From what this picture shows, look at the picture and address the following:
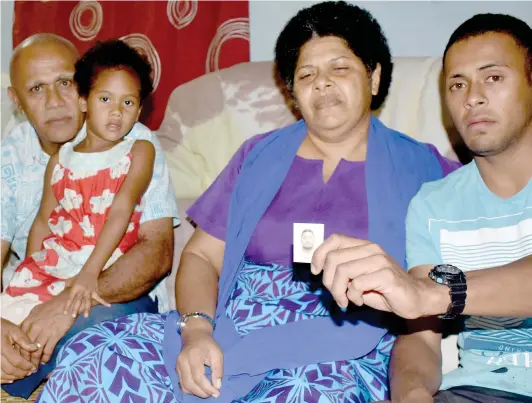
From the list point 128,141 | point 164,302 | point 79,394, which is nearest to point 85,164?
point 128,141

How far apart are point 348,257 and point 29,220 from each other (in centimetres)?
134

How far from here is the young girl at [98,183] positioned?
1771mm

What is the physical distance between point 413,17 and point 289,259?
117 cm

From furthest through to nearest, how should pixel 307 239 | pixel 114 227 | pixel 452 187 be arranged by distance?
pixel 114 227 < pixel 452 187 < pixel 307 239

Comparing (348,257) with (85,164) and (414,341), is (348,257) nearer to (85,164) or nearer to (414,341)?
(414,341)

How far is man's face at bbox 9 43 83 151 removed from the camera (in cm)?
190

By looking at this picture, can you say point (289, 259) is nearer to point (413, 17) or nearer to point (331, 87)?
point (331, 87)

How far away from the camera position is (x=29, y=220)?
2.00 meters

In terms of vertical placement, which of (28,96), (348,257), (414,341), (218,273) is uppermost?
(28,96)

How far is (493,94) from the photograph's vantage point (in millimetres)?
1327

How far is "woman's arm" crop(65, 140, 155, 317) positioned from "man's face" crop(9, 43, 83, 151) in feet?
0.82

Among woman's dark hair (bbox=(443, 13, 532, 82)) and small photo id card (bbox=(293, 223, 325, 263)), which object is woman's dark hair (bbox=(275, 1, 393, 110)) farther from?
small photo id card (bbox=(293, 223, 325, 263))

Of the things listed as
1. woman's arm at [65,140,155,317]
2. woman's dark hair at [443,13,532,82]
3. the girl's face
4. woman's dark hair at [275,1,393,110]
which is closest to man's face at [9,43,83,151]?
the girl's face

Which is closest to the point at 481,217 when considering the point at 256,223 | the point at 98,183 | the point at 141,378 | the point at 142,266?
the point at 256,223
